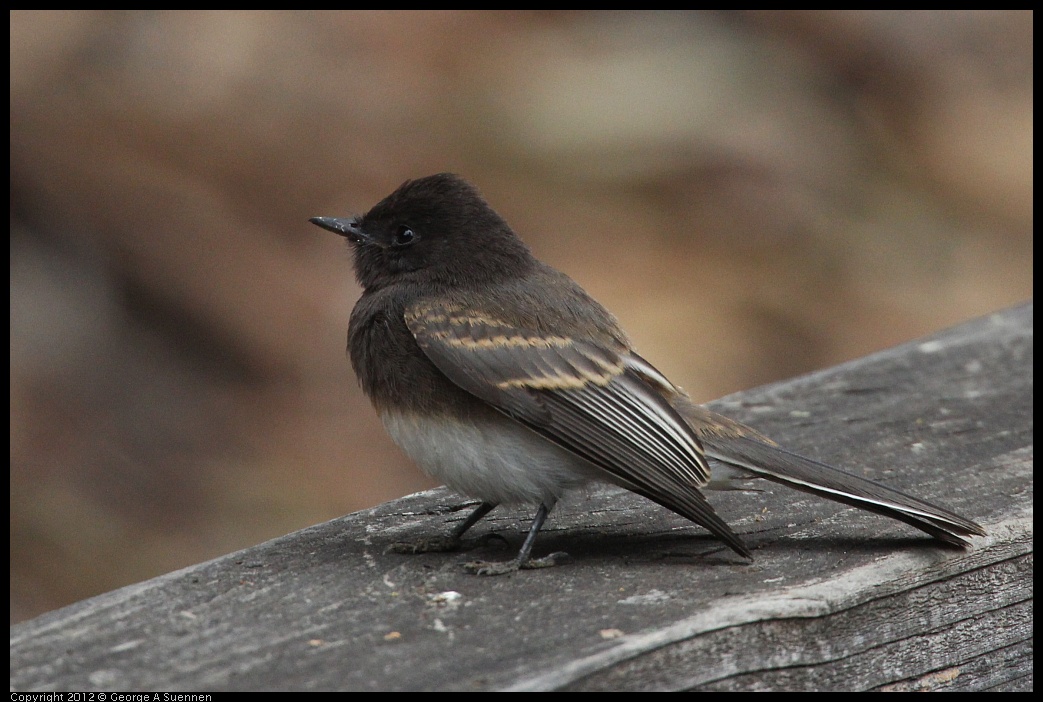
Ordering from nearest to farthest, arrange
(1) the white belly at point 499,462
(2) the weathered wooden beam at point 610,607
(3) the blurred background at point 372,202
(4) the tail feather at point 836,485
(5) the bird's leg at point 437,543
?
(2) the weathered wooden beam at point 610,607 < (4) the tail feather at point 836,485 < (5) the bird's leg at point 437,543 < (1) the white belly at point 499,462 < (3) the blurred background at point 372,202

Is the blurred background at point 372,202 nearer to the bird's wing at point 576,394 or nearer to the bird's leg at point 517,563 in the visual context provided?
the bird's wing at point 576,394

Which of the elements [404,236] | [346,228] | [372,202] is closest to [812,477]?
[404,236]

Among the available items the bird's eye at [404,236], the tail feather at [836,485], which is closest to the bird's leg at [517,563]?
the tail feather at [836,485]

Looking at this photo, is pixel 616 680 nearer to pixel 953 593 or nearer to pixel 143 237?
pixel 953 593

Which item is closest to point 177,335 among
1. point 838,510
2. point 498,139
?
point 498,139

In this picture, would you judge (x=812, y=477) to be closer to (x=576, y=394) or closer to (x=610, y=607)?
(x=576, y=394)

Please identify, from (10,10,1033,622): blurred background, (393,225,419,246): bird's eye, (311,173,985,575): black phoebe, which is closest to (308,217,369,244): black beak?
(393,225,419,246): bird's eye

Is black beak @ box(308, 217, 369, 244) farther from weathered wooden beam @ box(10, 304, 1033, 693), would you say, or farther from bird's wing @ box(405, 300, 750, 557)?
weathered wooden beam @ box(10, 304, 1033, 693)
